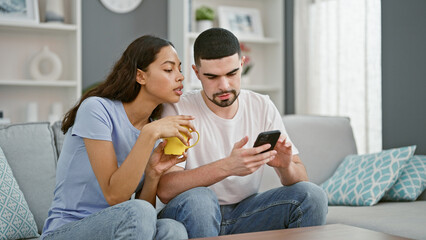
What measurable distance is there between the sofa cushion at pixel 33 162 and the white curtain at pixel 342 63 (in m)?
2.31

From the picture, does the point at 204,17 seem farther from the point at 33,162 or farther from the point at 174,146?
the point at 174,146

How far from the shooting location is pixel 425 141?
3357 mm

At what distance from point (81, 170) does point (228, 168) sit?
53 centimetres

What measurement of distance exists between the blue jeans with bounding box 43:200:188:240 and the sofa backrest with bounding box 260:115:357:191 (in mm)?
1487

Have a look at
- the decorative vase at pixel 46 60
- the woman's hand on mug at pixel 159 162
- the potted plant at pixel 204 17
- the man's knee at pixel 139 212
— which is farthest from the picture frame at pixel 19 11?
the man's knee at pixel 139 212

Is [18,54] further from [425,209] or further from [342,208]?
[425,209]

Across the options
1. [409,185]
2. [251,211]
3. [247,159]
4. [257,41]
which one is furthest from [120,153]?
[257,41]

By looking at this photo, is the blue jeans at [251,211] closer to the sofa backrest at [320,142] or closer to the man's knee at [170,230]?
the man's knee at [170,230]

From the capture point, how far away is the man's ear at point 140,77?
2.08 metres

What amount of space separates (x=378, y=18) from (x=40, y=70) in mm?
2598

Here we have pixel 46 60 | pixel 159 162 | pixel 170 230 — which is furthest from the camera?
pixel 46 60

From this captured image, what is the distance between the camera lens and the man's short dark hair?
85.0 inches

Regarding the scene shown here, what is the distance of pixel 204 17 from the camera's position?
4.56 meters

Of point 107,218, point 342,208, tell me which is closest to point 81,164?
point 107,218
